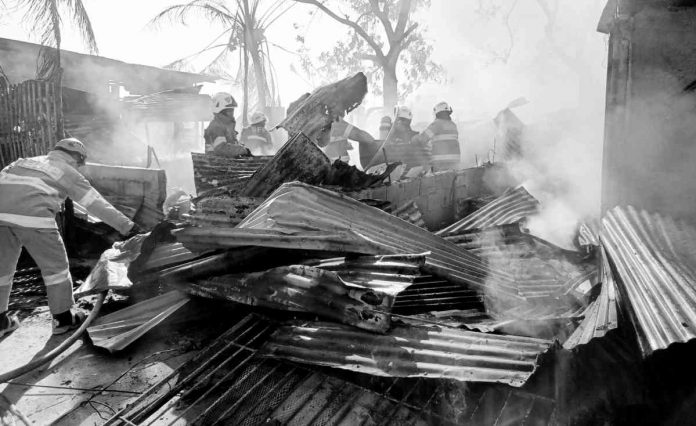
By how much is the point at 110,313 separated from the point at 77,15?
403 inches

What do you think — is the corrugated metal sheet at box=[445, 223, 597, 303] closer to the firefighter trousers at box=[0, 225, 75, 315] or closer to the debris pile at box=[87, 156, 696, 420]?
the debris pile at box=[87, 156, 696, 420]

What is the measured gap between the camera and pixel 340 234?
338 centimetres

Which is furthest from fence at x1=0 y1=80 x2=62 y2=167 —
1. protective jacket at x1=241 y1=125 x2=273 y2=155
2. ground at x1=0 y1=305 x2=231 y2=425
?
ground at x1=0 y1=305 x2=231 y2=425

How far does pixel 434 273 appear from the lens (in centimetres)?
381

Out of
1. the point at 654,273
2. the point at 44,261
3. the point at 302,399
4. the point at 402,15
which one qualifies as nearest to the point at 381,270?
the point at 302,399

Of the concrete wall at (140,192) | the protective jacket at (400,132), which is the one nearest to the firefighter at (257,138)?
the concrete wall at (140,192)

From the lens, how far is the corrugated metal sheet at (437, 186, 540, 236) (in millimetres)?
5762

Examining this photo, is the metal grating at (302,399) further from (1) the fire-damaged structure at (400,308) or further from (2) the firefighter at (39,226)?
(2) the firefighter at (39,226)

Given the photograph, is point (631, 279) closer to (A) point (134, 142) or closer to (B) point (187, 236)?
(B) point (187, 236)

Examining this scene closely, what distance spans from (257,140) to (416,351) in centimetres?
728

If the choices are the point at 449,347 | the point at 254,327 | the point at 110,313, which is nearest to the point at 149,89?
the point at 110,313

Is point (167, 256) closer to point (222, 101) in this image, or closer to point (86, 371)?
point (86, 371)

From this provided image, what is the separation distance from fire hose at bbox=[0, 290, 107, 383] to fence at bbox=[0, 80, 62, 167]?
17.5 ft

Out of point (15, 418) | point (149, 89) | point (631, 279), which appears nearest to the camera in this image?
point (631, 279)
